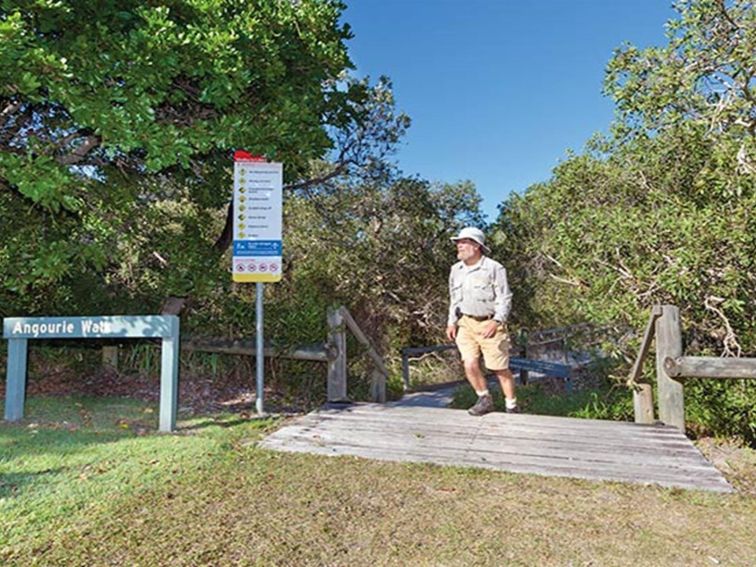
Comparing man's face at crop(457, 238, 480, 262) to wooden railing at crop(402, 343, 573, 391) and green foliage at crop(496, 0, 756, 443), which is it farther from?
wooden railing at crop(402, 343, 573, 391)

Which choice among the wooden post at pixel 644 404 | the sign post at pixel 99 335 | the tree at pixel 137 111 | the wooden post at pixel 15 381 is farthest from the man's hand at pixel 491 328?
the wooden post at pixel 15 381

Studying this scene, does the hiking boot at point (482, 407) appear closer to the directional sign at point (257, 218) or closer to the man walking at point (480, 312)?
the man walking at point (480, 312)

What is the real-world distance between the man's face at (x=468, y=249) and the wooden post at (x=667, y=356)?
5.11 ft

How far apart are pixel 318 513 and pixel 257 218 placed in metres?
2.70

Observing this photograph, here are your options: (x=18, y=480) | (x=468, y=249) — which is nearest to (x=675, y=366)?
(x=468, y=249)

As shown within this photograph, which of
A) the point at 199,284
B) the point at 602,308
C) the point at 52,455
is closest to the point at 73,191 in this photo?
the point at 199,284

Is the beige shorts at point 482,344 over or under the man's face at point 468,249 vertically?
under

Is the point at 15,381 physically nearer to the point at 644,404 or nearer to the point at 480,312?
the point at 480,312

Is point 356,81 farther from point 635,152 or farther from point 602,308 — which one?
point 602,308

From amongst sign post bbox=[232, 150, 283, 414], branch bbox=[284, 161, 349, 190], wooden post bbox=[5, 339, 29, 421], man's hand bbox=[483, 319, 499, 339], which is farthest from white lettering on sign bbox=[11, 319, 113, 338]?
branch bbox=[284, 161, 349, 190]

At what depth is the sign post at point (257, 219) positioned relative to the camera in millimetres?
4199

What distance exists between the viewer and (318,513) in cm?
242

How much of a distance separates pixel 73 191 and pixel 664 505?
505cm

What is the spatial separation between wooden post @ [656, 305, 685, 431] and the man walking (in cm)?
118
